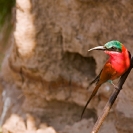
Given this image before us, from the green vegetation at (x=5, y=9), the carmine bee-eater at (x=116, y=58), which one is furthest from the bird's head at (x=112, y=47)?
the green vegetation at (x=5, y=9)

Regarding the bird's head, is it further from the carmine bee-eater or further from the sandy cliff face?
the sandy cliff face

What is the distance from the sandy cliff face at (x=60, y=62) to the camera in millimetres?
2316

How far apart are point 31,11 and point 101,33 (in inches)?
19.6

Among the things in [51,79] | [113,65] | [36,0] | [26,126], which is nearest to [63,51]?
[51,79]

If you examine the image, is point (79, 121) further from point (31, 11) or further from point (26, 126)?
point (31, 11)

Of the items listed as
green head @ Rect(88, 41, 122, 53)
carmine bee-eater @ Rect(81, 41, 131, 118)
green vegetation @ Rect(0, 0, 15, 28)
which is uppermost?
green head @ Rect(88, 41, 122, 53)

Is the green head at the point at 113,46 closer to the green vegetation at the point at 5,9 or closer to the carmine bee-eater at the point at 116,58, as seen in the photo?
the carmine bee-eater at the point at 116,58

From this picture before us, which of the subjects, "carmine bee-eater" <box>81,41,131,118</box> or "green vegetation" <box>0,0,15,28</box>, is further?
"green vegetation" <box>0,0,15,28</box>

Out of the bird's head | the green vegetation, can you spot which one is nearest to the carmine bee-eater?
the bird's head

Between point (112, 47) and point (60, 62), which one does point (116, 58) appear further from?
point (60, 62)

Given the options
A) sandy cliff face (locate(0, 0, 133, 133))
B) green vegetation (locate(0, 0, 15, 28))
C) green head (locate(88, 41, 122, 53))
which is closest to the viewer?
green head (locate(88, 41, 122, 53))

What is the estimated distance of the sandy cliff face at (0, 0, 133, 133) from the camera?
2316mm

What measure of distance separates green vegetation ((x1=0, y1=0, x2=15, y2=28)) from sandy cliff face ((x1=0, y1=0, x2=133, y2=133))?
0.75 meters

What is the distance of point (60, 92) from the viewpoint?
8.63ft
